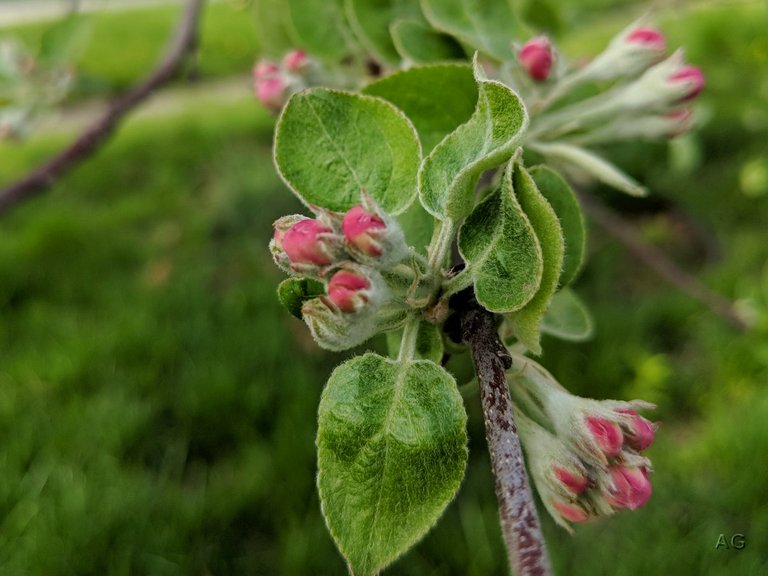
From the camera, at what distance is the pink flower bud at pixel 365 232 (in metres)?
0.38

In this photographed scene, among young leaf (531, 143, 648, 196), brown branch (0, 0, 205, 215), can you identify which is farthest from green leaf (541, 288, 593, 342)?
brown branch (0, 0, 205, 215)

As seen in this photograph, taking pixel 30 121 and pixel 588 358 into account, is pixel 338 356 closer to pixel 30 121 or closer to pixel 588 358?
pixel 588 358

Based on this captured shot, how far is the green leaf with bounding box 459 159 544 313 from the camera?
38 cm

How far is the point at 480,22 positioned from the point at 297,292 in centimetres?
→ 35

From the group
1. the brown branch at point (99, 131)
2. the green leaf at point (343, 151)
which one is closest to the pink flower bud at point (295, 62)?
the green leaf at point (343, 151)

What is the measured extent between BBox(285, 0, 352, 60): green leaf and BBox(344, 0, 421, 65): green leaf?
59 mm

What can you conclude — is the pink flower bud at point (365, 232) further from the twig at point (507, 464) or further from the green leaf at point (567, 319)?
the green leaf at point (567, 319)

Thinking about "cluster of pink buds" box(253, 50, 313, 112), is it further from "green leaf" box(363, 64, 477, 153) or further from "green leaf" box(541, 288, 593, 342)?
"green leaf" box(541, 288, 593, 342)

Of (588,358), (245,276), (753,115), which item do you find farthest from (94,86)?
(753,115)

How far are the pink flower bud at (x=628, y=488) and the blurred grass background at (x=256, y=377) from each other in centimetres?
83

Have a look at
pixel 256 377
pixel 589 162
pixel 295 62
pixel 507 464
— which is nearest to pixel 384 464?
pixel 507 464

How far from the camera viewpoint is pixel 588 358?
1736mm

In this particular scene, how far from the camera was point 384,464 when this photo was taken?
42 cm

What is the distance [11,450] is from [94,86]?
756 mm
